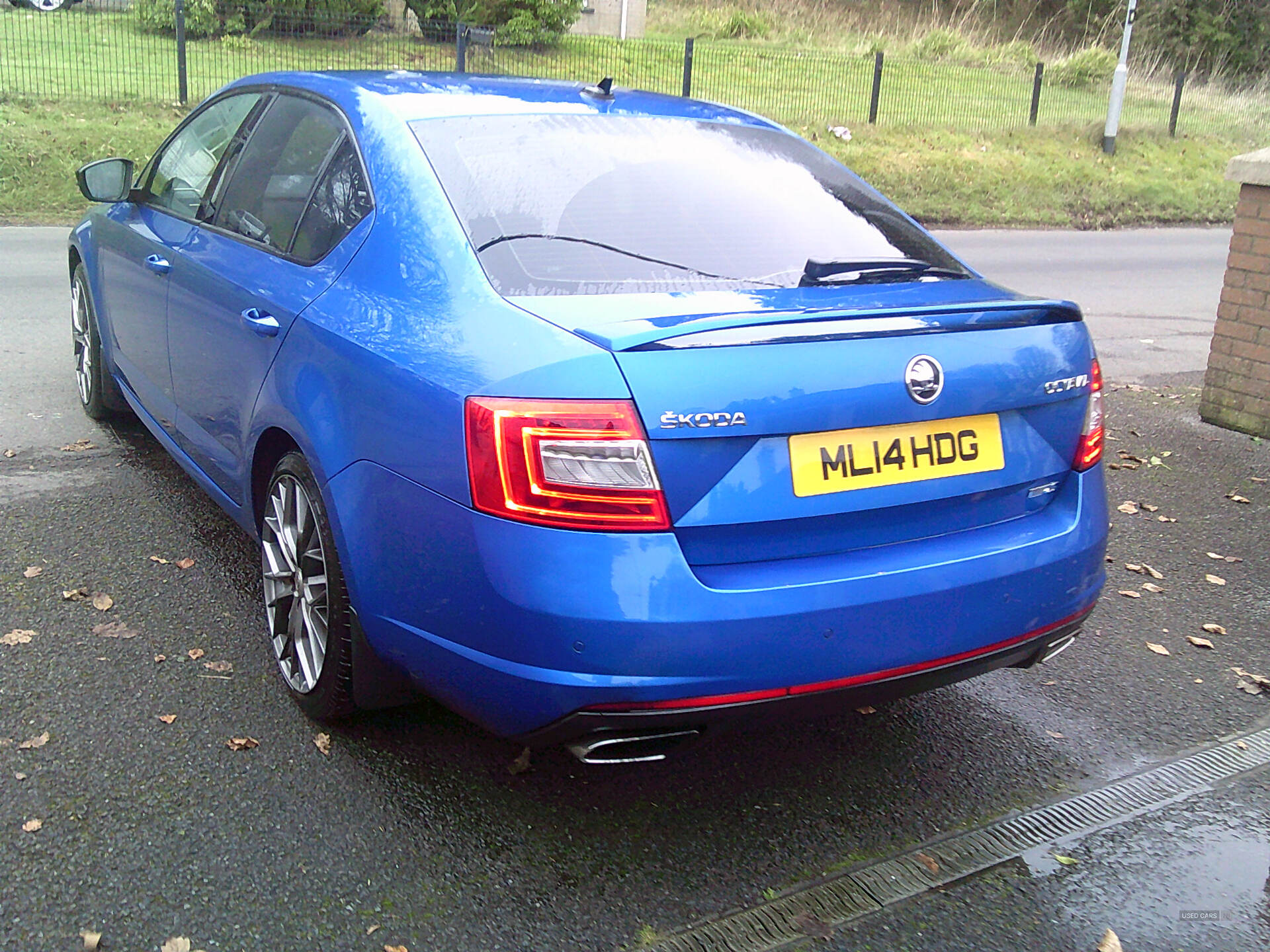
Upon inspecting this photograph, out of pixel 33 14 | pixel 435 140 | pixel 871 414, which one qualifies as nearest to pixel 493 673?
pixel 871 414

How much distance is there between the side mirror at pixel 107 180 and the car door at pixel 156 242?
0.25ft

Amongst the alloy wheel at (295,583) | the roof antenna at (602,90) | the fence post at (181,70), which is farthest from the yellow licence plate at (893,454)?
the fence post at (181,70)

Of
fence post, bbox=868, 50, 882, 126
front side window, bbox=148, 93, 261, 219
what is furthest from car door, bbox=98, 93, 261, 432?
fence post, bbox=868, 50, 882, 126

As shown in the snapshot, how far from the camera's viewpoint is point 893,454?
2607mm

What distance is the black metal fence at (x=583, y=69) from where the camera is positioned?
61.6 feet

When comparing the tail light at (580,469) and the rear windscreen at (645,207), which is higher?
the rear windscreen at (645,207)

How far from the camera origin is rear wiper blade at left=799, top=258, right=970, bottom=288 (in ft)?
9.77

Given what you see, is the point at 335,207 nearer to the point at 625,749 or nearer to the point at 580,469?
the point at 580,469

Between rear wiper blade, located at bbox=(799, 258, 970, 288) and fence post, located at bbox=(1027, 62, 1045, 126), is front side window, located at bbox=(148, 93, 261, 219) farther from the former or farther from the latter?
fence post, located at bbox=(1027, 62, 1045, 126)

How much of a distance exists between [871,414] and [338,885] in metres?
1.52

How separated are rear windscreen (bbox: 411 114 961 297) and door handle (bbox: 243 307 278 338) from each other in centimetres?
62

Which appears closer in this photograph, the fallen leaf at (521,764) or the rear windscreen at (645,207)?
the rear windscreen at (645,207)

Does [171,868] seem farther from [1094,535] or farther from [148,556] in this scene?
[1094,535]

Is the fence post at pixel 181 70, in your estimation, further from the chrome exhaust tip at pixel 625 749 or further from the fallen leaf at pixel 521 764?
the chrome exhaust tip at pixel 625 749
